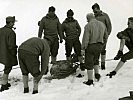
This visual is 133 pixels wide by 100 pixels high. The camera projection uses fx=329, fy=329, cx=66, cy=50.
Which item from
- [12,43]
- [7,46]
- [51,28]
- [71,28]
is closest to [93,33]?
[71,28]

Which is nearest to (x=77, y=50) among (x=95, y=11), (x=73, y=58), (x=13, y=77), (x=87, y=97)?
(x=73, y=58)

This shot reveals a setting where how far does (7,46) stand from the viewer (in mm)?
9555

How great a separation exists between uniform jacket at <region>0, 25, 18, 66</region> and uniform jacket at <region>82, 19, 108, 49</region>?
2.05m

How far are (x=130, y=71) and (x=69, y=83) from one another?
7.22ft

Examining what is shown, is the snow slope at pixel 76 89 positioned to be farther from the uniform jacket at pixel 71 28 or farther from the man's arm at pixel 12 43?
the uniform jacket at pixel 71 28

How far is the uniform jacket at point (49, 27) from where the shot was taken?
36.0 ft

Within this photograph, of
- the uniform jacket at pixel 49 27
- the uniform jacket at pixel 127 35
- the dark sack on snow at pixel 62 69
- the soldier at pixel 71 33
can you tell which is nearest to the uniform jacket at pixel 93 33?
the uniform jacket at pixel 127 35

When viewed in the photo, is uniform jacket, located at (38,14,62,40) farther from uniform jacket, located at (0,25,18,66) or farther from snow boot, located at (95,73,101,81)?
snow boot, located at (95,73,101,81)

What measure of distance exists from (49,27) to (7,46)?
1.96 m

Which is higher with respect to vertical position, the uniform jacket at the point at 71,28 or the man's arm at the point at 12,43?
the uniform jacket at the point at 71,28

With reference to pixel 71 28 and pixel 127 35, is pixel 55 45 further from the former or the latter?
pixel 127 35

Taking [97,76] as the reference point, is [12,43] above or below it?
above

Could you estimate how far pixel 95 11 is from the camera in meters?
10.6

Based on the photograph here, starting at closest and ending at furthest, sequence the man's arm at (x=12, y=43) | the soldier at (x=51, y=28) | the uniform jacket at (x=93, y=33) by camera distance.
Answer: the uniform jacket at (x=93, y=33), the man's arm at (x=12, y=43), the soldier at (x=51, y=28)
